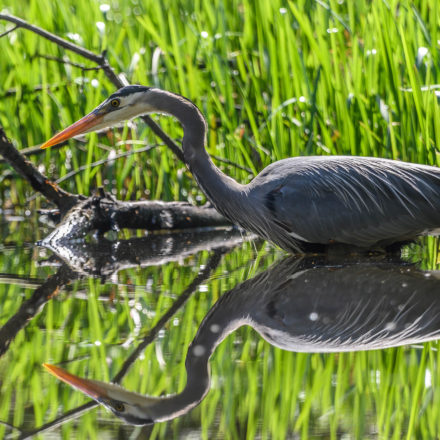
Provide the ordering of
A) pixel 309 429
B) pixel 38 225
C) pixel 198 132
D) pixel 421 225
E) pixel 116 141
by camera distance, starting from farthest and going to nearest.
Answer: pixel 116 141, pixel 38 225, pixel 198 132, pixel 421 225, pixel 309 429

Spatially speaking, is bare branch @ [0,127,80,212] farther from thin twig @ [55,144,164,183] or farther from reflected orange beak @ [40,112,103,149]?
reflected orange beak @ [40,112,103,149]

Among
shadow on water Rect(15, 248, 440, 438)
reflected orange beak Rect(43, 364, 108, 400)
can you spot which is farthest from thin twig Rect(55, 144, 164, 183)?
reflected orange beak Rect(43, 364, 108, 400)

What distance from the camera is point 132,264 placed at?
4.73 metres

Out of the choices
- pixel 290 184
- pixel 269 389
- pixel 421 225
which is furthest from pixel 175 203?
pixel 269 389

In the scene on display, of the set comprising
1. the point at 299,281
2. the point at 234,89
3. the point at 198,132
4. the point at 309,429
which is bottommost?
the point at 309,429

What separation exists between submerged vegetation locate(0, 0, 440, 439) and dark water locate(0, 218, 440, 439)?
0.4 inches

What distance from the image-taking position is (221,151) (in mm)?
6199

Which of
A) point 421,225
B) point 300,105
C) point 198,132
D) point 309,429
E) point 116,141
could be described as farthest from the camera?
point 116,141

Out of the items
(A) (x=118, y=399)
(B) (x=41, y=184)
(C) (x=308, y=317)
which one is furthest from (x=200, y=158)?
(A) (x=118, y=399)

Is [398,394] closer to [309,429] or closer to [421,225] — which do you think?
[309,429]

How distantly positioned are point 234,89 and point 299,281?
2740 millimetres

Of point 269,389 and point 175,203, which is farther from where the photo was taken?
point 175,203

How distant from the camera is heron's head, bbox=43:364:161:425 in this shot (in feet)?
7.44

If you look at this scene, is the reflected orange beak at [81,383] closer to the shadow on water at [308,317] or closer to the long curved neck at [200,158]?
the shadow on water at [308,317]
